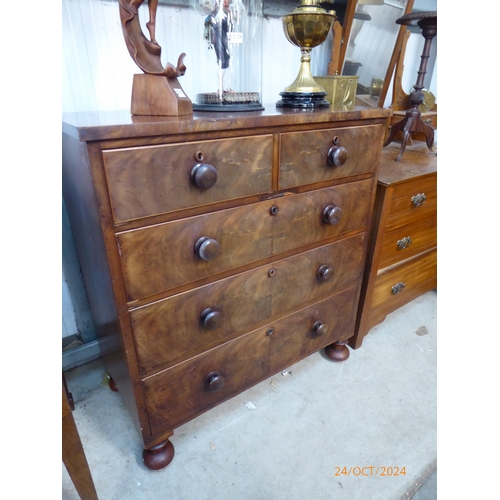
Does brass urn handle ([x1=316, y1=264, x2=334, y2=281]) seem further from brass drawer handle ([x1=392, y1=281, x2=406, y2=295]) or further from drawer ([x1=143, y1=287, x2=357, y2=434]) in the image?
brass drawer handle ([x1=392, y1=281, x2=406, y2=295])

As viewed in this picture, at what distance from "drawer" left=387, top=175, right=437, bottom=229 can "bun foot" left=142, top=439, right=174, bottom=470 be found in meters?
1.05

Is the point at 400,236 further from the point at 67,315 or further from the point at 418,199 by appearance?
the point at 67,315

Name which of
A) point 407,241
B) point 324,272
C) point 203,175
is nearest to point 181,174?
point 203,175

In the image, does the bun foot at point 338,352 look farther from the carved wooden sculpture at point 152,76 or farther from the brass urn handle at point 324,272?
the carved wooden sculpture at point 152,76

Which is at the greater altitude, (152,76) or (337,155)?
(152,76)

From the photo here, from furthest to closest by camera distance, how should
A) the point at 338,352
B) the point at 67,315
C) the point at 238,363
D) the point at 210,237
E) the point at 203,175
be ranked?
the point at 338,352, the point at 67,315, the point at 238,363, the point at 210,237, the point at 203,175

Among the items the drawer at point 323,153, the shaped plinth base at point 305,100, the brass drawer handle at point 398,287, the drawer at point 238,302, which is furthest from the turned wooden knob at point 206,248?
the brass drawer handle at point 398,287

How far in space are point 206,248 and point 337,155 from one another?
444 millimetres

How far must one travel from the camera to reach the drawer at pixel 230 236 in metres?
0.78

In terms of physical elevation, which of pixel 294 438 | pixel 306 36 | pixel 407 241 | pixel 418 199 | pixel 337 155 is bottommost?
pixel 294 438

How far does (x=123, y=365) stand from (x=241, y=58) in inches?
38.2

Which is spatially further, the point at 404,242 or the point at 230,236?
the point at 404,242

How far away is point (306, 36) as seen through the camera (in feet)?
3.36
